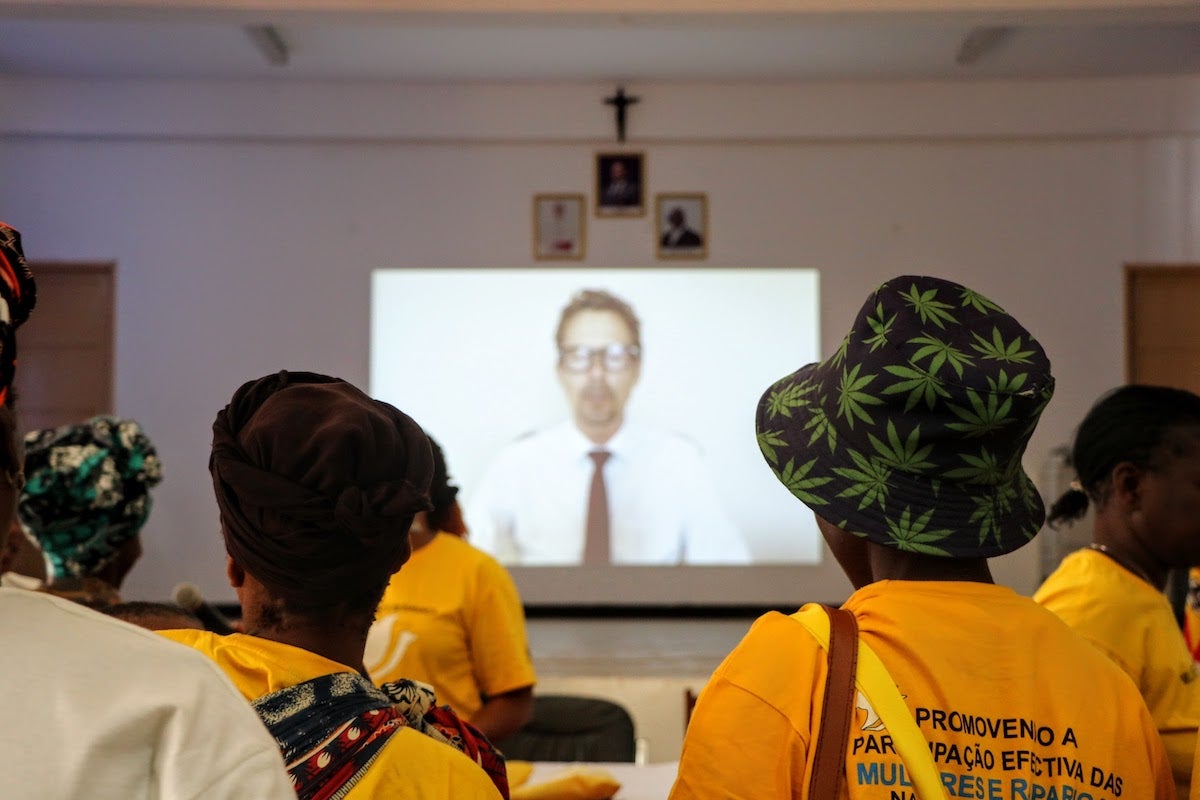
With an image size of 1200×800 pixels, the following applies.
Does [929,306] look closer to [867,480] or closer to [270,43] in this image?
[867,480]

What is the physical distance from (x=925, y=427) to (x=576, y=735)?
7.11 ft

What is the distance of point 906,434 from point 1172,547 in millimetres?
887

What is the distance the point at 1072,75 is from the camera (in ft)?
24.0

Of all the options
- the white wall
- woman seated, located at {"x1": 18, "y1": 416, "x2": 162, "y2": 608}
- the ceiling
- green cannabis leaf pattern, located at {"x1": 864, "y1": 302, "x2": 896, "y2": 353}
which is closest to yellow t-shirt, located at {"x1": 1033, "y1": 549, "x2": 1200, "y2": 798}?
green cannabis leaf pattern, located at {"x1": 864, "y1": 302, "x2": 896, "y2": 353}

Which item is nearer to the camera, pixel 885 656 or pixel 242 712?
pixel 242 712

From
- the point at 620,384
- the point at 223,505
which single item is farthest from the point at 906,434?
the point at 620,384

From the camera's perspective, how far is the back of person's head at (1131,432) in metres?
1.73

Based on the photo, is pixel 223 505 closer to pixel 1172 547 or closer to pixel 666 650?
pixel 1172 547

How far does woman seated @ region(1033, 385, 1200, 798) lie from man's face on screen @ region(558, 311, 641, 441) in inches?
211

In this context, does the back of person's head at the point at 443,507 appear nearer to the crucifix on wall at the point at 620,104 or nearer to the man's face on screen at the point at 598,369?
the man's face on screen at the point at 598,369

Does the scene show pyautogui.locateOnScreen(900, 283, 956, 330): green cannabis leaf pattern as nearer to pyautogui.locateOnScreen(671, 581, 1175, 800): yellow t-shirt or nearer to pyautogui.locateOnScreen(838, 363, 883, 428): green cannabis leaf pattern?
pyautogui.locateOnScreen(838, 363, 883, 428): green cannabis leaf pattern

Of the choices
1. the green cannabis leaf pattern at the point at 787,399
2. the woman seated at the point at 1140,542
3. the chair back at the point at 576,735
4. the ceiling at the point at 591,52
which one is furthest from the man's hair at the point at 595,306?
the green cannabis leaf pattern at the point at 787,399

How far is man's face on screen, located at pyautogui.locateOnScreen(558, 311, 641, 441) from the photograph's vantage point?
719 centimetres

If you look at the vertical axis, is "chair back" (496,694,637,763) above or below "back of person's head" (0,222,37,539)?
below
